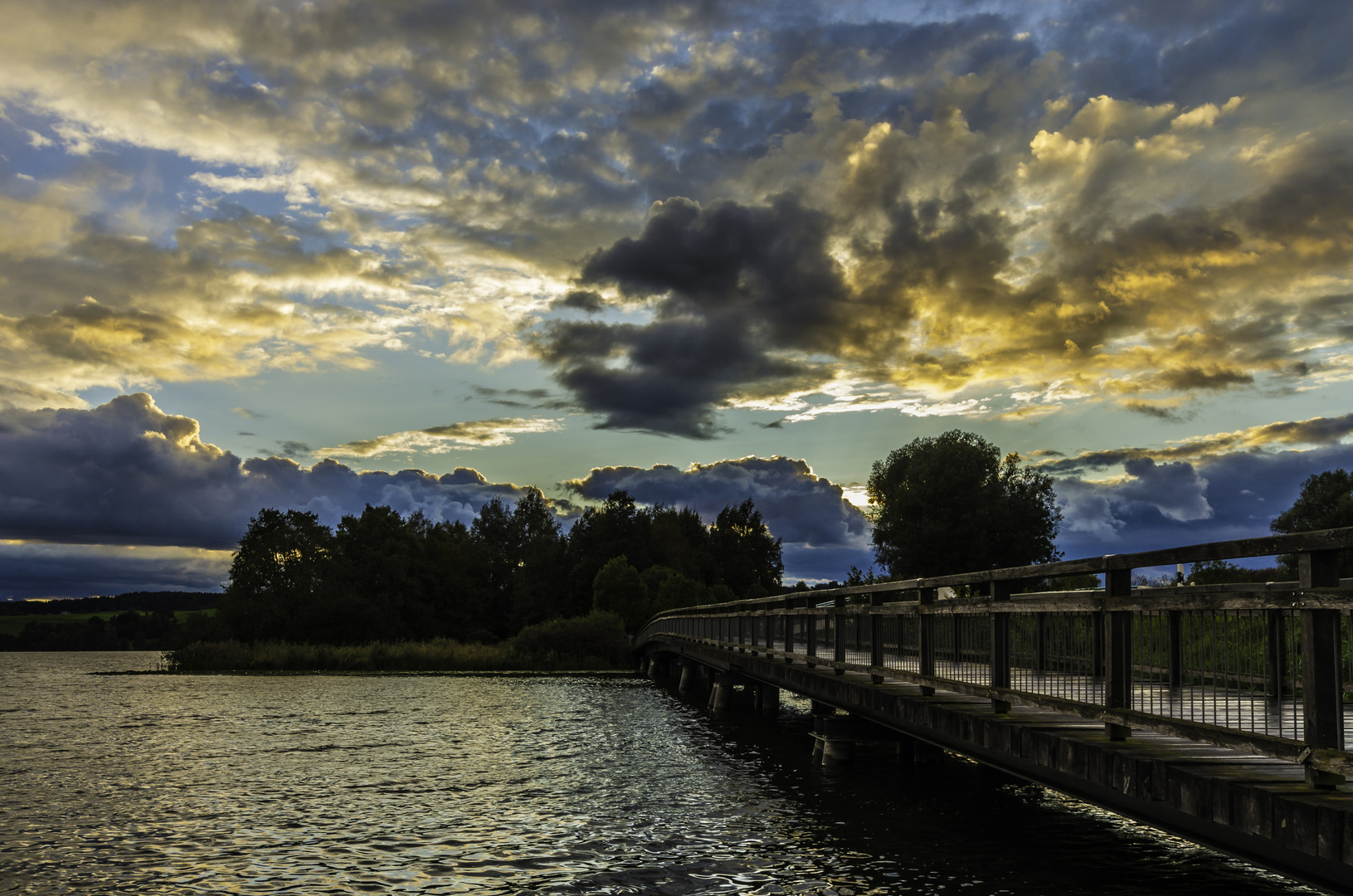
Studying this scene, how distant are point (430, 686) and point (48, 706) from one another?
16.4 metres

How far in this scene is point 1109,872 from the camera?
11281mm

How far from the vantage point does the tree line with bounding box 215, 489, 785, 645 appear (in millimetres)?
93688

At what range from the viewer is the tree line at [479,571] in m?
93.7

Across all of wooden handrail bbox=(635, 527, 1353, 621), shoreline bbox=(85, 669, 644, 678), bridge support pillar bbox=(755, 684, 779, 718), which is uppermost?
wooden handrail bbox=(635, 527, 1353, 621)

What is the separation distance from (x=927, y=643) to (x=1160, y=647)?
9.79ft

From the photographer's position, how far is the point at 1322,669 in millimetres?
6625

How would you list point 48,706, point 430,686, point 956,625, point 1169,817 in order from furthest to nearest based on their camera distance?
point 430,686
point 48,706
point 956,625
point 1169,817

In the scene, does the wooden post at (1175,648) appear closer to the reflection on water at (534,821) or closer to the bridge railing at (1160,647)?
the bridge railing at (1160,647)

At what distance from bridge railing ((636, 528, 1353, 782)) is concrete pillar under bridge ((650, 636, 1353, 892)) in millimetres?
233

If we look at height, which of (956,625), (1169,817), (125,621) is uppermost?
(956,625)

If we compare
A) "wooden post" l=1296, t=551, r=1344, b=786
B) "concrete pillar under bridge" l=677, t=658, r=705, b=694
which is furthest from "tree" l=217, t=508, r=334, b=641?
"wooden post" l=1296, t=551, r=1344, b=786

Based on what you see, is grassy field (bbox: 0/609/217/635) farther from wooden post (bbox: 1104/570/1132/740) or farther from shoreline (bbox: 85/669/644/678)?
wooden post (bbox: 1104/570/1132/740)

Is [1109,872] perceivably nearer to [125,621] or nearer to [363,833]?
[363,833]

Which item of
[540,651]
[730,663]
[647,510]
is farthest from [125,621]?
[730,663]
